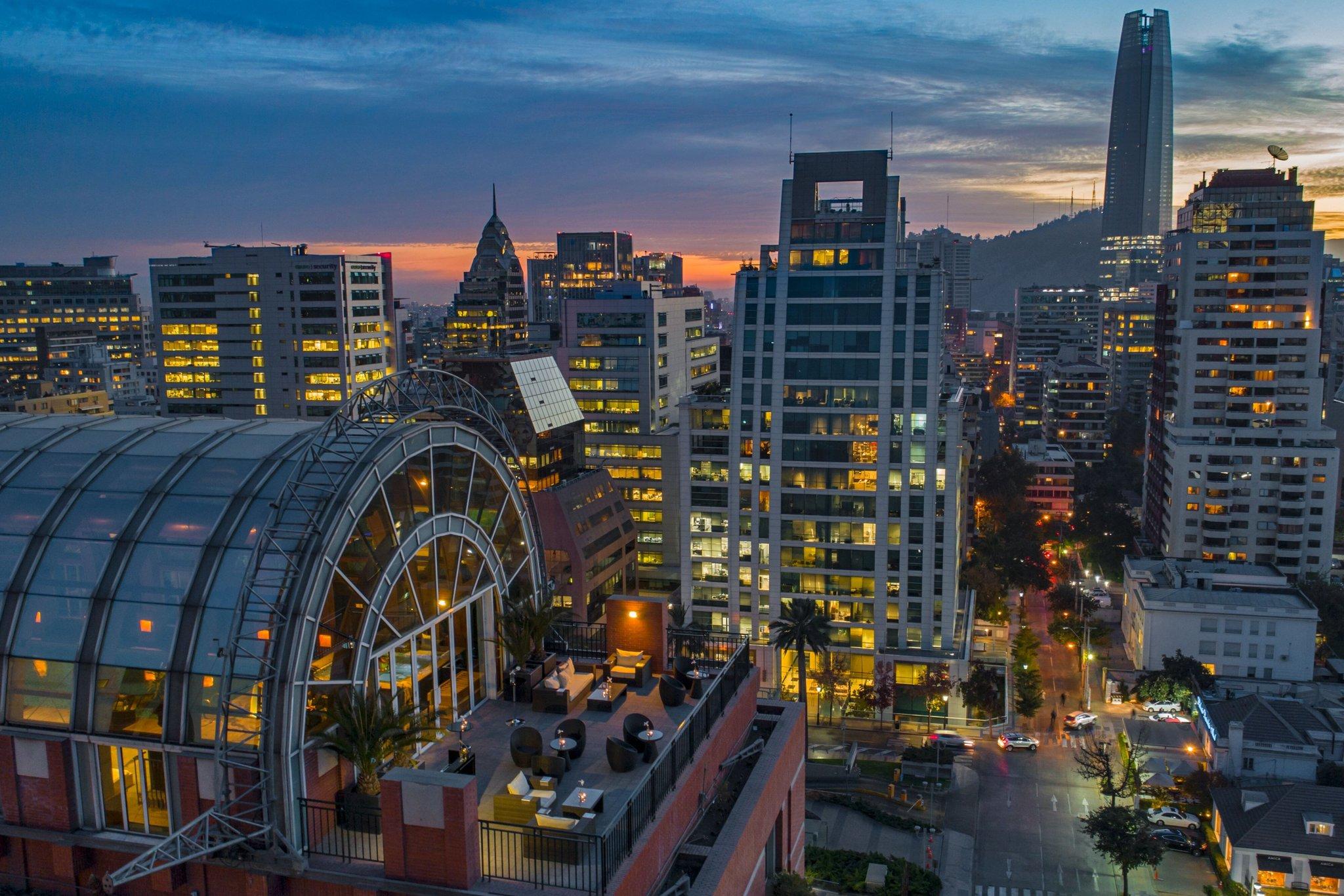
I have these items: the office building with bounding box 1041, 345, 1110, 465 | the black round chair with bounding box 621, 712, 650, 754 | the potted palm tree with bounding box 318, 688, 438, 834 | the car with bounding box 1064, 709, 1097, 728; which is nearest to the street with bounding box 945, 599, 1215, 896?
the car with bounding box 1064, 709, 1097, 728

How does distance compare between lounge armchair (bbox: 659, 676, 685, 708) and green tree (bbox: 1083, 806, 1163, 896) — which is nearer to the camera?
lounge armchair (bbox: 659, 676, 685, 708)

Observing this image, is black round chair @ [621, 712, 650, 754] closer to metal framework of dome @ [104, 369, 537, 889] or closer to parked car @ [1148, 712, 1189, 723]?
metal framework of dome @ [104, 369, 537, 889]

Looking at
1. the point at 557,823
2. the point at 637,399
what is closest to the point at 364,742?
the point at 557,823

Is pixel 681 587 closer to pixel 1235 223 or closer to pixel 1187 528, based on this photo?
pixel 1187 528

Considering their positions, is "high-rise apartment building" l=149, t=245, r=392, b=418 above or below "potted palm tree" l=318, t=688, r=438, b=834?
above

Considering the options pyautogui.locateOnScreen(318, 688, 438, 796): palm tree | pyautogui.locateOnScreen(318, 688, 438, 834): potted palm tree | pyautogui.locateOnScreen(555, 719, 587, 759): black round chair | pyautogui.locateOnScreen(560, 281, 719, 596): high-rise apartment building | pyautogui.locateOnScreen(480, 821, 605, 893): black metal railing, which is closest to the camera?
pyautogui.locateOnScreen(480, 821, 605, 893): black metal railing

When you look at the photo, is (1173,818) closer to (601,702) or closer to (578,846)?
(601,702)
